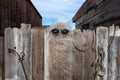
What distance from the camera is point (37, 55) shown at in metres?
1.86

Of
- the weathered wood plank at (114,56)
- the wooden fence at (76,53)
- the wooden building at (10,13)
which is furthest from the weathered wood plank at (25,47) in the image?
the wooden building at (10,13)

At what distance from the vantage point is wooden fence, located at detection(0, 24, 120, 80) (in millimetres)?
1827

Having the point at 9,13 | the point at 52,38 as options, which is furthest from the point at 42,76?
the point at 9,13

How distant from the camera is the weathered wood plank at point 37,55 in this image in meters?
1.85

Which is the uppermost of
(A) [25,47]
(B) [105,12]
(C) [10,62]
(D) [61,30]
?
(B) [105,12]

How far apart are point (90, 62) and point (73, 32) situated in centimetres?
29

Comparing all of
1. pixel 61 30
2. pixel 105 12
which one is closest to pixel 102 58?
pixel 61 30

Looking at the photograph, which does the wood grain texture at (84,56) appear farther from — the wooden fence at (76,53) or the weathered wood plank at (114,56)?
the weathered wood plank at (114,56)

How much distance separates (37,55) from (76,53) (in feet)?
1.07

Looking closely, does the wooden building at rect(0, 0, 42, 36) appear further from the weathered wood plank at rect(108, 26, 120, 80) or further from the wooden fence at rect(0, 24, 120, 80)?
the weathered wood plank at rect(108, 26, 120, 80)

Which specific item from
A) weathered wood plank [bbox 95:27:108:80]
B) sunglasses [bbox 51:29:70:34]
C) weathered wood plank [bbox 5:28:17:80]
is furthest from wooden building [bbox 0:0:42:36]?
weathered wood plank [bbox 95:27:108:80]

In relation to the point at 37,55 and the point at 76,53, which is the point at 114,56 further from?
the point at 37,55

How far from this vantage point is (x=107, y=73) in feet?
6.00

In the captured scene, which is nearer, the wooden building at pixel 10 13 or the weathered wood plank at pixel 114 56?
the weathered wood plank at pixel 114 56
